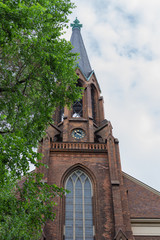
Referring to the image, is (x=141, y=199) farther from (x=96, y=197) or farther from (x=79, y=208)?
(x=79, y=208)

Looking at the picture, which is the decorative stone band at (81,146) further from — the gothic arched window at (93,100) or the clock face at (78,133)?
the gothic arched window at (93,100)

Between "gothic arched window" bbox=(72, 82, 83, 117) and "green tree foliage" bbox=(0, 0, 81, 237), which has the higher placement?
"gothic arched window" bbox=(72, 82, 83, 117)

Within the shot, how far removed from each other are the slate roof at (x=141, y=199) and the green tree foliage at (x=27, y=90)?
9110 millimetres

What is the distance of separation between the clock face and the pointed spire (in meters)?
7.22

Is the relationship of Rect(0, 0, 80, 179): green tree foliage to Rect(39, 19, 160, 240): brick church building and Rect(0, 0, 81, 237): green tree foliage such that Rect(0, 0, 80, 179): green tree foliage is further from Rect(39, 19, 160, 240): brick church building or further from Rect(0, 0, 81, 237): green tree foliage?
Rect(39, 19, 160, 240): brick church building

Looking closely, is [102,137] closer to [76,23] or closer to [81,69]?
[81,69]

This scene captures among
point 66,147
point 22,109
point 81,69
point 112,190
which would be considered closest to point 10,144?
point 22,109

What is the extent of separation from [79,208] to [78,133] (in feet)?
23.2

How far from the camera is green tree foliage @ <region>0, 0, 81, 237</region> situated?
26.0 ft

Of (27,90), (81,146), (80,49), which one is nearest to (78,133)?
(81,146)

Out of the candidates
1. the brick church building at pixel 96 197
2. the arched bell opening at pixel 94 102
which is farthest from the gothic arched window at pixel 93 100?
the brick church building at pixel 96 197

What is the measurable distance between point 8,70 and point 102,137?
46.1 ft

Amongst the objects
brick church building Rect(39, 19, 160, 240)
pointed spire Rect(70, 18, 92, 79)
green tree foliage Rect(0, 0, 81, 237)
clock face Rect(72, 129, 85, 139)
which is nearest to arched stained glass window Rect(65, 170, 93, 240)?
brick church building Rect(39, 19, 160, 240)

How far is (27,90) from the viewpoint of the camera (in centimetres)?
1029
